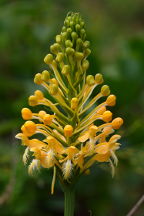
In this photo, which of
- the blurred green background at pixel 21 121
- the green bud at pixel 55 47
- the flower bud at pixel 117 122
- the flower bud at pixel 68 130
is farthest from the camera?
the blurred green background at pixel 21 121

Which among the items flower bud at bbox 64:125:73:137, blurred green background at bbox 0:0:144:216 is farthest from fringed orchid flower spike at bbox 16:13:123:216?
blurred green background at bbox 0:0:144:216

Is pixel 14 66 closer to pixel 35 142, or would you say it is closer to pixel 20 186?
pixel 20 186

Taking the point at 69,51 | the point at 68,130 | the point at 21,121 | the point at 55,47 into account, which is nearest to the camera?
the point at 68,130

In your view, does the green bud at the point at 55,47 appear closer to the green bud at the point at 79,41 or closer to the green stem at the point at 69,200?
the green bud at the point at 79,41

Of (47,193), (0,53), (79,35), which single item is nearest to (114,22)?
(0,53)

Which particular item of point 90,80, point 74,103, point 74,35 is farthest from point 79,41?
Answer: point 74,103

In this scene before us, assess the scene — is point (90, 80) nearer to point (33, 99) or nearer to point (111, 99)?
point (111, 99)

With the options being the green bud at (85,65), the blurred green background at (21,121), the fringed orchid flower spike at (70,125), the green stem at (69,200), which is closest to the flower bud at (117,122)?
the fringed orchid flower spike at (70,125)

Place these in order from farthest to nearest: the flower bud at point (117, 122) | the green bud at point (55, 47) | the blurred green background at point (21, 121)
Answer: the blurred green background at point (21, 121), the green bud at point (55, 47), the flower bud at point (117, 122)
